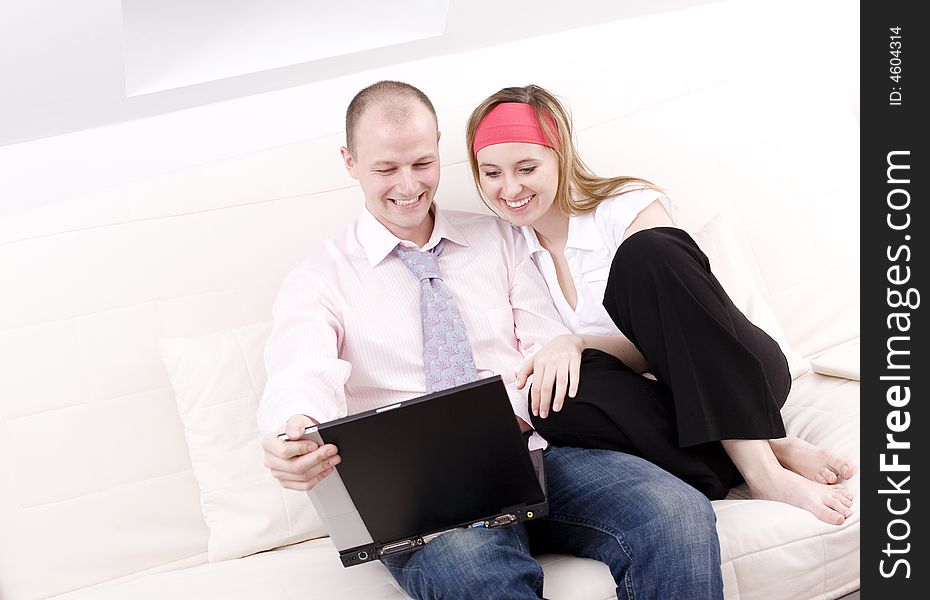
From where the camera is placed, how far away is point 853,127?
2.34 m

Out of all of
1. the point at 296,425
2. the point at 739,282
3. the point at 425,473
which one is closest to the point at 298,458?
the point at 296,425

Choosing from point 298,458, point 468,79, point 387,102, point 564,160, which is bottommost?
point 298,458

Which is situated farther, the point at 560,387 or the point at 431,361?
the point at 431,361

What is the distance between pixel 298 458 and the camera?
4.33ft

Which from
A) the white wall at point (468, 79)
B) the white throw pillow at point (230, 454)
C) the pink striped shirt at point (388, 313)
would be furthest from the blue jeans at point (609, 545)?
the white wall at point (468, 79)

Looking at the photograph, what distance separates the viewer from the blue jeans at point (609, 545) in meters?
1.34

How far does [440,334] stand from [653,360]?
385mm

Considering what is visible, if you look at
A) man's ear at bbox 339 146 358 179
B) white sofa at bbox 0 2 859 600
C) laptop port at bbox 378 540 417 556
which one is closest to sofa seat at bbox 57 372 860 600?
white sofa at bbox 0 2 859 600

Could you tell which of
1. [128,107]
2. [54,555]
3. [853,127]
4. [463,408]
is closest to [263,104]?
[128,107]

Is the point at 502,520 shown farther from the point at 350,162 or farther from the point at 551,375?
the point at 350,162

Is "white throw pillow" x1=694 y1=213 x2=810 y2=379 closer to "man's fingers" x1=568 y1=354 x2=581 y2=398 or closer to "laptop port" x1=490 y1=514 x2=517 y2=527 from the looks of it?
"man's fingers" x1=568 y1=354 x2=581 y2=398

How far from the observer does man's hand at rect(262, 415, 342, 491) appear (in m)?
1.31

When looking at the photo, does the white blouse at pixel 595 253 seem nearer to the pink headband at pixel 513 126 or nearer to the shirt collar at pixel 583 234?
the shirt collar at pixel 583 234

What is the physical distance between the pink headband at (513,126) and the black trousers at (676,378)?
1.06 ft
